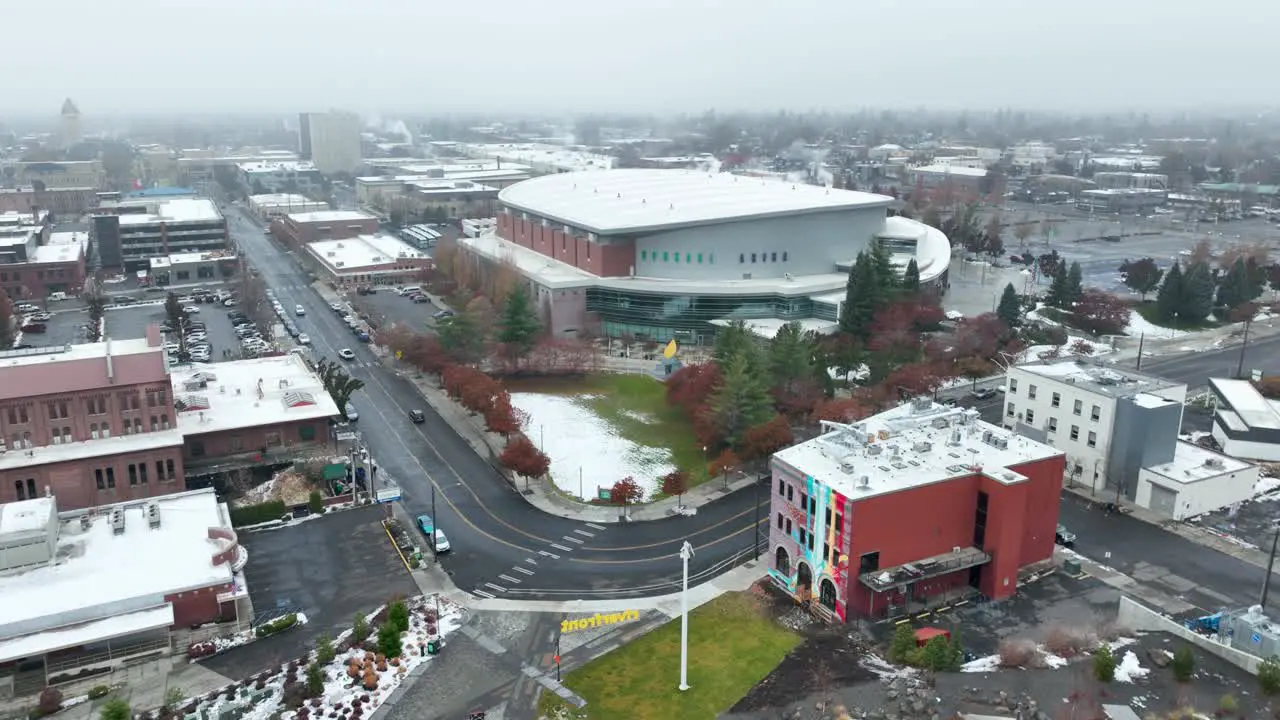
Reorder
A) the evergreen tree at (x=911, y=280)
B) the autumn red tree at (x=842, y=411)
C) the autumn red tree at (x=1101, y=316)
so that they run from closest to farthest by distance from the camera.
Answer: the autumn red tree at (x=842, y=411), the evergreen tree at (x=911, y=280), the autumn red tree at (x=1101, y=316)

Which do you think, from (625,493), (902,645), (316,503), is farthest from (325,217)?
(902,645)

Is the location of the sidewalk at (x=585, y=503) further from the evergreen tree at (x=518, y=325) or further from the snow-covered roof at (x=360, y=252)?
the snow-covered roof at (x=360, y=252)

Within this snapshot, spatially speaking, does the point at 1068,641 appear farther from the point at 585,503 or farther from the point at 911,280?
the point at 911,280

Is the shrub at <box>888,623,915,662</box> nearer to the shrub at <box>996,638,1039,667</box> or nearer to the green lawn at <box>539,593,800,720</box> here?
the shrub at <box>996,638,1039,667</box>

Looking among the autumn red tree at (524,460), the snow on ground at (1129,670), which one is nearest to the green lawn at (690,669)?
the snow on ground at (1129,670)

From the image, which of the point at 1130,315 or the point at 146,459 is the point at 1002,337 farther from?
the point at 146,459

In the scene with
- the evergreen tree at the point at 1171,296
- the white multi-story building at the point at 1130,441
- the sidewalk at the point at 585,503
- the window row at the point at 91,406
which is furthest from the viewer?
the evergreen tree at the point at 1171,296
